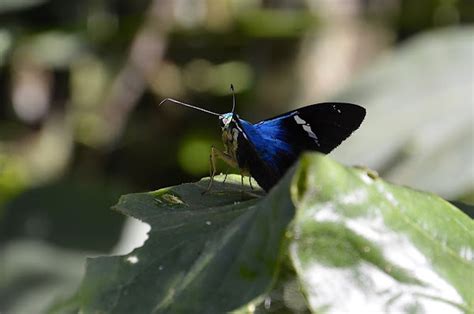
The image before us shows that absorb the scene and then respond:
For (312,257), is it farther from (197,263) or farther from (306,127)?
(306,127)

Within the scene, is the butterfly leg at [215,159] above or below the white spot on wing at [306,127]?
below

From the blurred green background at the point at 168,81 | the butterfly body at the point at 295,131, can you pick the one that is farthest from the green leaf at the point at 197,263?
the blurred green background at the point at 168,81

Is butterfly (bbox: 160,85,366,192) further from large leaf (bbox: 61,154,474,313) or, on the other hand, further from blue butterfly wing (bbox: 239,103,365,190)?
large leaf (bbox: 61,154,474,313)

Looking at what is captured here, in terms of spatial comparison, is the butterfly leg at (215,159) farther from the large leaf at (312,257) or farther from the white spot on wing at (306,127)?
the large leaf at (312,257)

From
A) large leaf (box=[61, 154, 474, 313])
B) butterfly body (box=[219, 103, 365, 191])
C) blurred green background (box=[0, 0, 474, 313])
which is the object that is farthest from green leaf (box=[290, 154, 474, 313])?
blurred green background (box=[0, 0, 474, 313])

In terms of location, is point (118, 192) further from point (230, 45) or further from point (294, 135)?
point (294, 135)

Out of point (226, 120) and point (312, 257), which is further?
point (226, 120)

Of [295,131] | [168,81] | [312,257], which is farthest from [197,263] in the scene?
[168,81]
